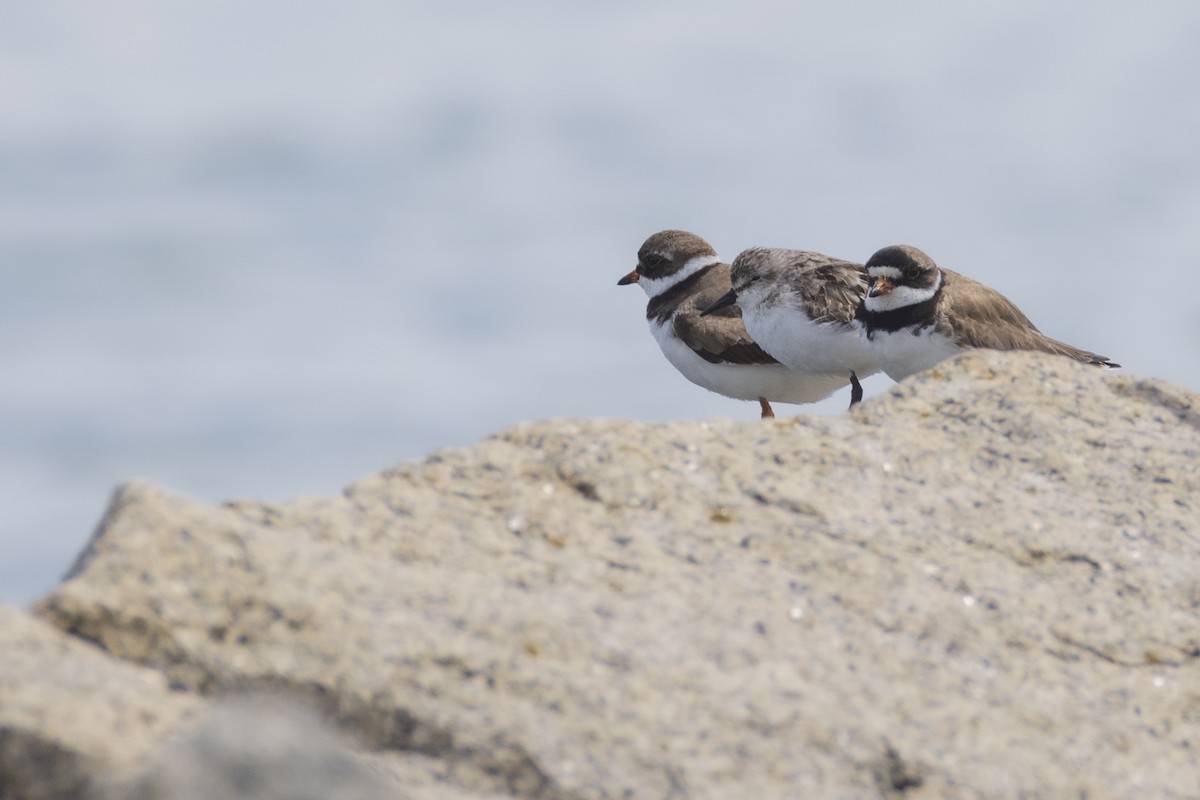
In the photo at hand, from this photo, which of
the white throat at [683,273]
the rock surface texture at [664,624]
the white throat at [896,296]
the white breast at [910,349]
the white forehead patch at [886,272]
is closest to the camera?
the rock surface texture at [664,624]

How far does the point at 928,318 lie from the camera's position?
35.6ft

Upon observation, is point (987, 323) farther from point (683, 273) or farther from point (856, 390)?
point (683, 273)

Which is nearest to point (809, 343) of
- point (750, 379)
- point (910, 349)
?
point (910, 349)

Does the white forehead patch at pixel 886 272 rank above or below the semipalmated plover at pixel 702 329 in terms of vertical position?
above

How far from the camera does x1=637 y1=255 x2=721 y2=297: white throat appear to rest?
1556 cm

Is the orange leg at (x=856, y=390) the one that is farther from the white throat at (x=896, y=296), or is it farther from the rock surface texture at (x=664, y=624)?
the rock surface texture at (x=664, y=624)

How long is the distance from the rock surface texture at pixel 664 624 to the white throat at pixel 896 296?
15.7 feet

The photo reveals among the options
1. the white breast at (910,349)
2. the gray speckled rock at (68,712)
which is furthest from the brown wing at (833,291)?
the gray speckled rock at (68,712)

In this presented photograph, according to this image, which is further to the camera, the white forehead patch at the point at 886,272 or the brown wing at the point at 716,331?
the brown wing at the point at 716,331

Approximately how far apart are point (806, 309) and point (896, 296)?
4.93 ft

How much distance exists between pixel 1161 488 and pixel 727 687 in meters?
2.49

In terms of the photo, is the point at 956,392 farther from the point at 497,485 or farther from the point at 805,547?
the point at 497,485

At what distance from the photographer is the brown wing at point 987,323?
35.1 ft

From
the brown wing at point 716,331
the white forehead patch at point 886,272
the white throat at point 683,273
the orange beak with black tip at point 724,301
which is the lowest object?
the brown wing at point 716,331
